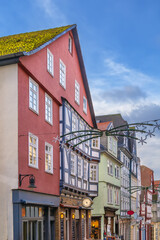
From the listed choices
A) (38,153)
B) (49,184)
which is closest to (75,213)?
(49,184)

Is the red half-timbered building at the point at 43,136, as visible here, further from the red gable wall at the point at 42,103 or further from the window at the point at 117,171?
the window at the point at 117,171

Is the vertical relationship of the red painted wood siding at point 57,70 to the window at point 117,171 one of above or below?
above

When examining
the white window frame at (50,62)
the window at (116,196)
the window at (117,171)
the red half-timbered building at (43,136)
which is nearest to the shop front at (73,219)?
the red half-timbered building at (43,136)

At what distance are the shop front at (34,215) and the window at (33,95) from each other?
14.0ft

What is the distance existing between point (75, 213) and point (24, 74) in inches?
524

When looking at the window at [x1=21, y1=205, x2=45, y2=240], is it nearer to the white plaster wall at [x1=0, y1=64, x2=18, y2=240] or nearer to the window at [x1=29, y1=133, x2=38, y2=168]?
the white plaster wall at [x1=0, y1=64, x2=18, y2=240]

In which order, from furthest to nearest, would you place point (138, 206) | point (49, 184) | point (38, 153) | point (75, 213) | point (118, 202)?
point (138, 206) → point (118, 202) → point (75, 213) → point (49, 184) → point (38, 153)

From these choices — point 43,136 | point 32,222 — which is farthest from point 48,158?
point 32,222

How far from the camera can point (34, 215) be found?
70.7 feet

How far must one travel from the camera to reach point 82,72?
33125mm

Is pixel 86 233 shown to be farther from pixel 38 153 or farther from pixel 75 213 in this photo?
pixel 38 153

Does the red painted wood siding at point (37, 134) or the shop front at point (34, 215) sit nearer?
the shop front at point (34, 215)

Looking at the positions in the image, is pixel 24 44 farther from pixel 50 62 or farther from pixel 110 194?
pixel 110 194

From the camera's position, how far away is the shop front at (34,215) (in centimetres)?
1875
